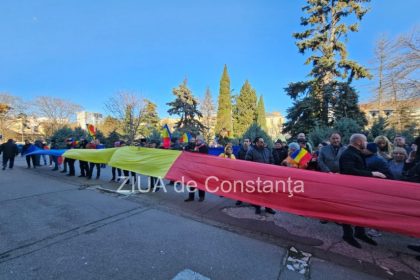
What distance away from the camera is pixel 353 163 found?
133 inches

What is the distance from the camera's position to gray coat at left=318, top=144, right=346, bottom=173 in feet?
14.5

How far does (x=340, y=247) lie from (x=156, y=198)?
4255 millimetres

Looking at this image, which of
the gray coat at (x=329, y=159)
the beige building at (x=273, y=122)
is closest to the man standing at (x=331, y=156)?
the gray coat at (x=329, y=159)

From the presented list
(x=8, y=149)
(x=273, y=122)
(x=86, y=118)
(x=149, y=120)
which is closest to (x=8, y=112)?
(x=86, y=118)

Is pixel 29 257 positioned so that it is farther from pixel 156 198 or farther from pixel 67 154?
pixel 67 154

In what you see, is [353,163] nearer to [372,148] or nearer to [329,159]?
[372,148]

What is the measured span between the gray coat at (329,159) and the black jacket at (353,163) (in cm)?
95

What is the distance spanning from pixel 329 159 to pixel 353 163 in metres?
1.15

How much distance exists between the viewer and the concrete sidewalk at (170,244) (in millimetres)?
2693

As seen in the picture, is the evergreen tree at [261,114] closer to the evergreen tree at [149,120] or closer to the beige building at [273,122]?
the beige building at [273,122]

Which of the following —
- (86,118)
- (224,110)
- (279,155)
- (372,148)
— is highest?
(86,118)

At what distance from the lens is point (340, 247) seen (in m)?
3.37

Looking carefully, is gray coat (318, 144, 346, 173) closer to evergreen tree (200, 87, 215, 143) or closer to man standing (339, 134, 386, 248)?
man standing (339, 134, 386, 248)

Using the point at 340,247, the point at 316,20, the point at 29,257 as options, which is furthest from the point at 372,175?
the point at 316,20
